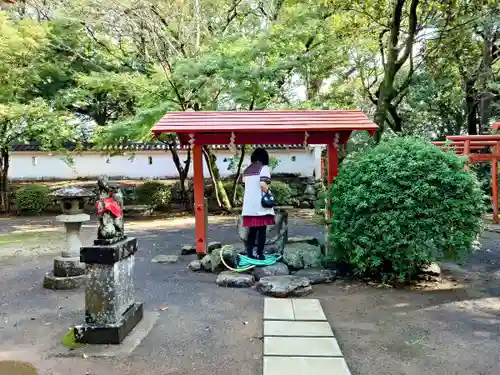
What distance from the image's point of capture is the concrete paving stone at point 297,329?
13.2 ft

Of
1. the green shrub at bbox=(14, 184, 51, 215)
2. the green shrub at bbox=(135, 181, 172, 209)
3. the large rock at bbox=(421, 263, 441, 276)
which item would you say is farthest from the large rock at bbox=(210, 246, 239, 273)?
the green shrub at bbox=(14, 184, 51, 215)

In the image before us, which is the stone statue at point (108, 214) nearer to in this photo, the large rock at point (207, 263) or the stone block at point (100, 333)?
the stone block at point (100, 333)

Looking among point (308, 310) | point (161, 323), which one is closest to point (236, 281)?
point (308, 310)

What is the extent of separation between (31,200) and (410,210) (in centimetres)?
1454

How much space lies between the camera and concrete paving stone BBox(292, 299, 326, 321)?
4.48 meters

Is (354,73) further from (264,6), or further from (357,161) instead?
(357,161)

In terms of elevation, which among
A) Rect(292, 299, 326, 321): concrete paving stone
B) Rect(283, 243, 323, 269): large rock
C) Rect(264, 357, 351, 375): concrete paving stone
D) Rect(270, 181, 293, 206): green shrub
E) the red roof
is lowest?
Rect(264, 357, 351, 375): concrete paving stone

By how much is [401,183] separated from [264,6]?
11.4 m

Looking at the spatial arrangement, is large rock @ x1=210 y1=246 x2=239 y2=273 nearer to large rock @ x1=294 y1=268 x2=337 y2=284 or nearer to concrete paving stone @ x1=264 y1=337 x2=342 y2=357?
large rock @ x1=294 y1=268 x2=337 y2=284

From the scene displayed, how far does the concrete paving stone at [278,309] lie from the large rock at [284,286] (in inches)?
6.3

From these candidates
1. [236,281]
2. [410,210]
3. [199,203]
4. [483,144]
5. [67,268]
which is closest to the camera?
[410,210]

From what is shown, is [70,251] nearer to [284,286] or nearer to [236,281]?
[236,281]

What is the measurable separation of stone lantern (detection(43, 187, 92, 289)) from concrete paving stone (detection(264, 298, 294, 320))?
280 cm

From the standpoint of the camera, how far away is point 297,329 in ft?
13.6
